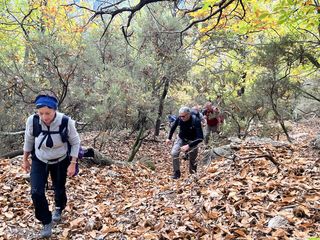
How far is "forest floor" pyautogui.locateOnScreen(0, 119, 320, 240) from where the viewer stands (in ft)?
13.5

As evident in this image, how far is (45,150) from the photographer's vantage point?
4742 mm

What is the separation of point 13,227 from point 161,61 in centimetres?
1010

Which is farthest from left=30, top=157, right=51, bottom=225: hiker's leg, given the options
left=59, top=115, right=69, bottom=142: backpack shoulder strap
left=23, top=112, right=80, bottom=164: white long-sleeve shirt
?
left=59, top=115, right=69, bottom=142: backpack shoulder strap

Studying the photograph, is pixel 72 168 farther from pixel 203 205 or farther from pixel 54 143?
pixel 203 205

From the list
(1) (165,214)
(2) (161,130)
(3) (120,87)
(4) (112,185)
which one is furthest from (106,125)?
(2) (161,130)

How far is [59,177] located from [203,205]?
6.67ft

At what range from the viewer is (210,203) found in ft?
16.3

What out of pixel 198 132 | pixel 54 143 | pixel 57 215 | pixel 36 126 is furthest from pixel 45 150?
pixel 198 132

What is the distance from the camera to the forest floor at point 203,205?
4.13 meters

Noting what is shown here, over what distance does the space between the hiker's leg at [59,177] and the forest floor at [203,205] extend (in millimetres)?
361

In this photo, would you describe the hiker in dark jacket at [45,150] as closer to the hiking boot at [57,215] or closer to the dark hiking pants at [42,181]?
the dark hiking pants at [42,181]

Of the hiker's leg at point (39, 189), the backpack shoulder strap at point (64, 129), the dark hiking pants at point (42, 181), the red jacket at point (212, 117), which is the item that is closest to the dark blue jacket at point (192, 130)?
the dark hiking pants at point (42, 181)

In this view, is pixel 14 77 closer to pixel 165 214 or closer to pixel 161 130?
pixel 165 214

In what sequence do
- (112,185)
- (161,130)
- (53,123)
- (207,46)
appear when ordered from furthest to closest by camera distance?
(161,130) → (207,46) → (112,185) → (53,123)
